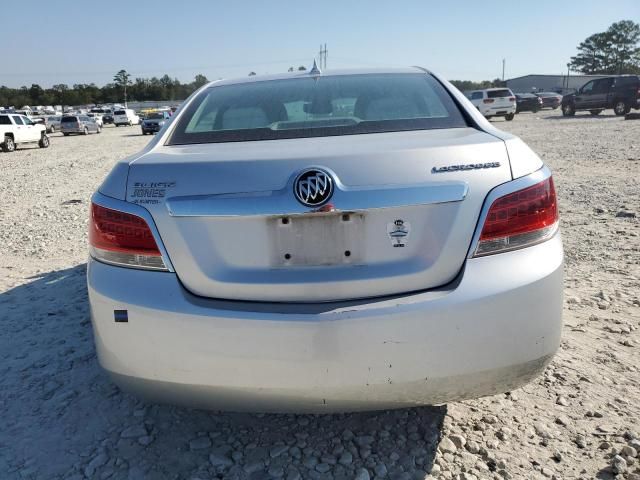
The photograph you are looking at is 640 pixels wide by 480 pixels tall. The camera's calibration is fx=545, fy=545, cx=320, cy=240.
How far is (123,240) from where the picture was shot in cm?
197

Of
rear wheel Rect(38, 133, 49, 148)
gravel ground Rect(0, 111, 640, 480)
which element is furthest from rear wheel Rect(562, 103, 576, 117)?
gravel ground Rect(0, 111, 640, 480)

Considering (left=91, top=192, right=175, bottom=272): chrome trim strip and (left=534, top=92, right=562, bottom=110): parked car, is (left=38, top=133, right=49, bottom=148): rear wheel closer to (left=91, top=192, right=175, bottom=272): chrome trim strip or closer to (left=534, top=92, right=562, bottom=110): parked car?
(left=91, top=192, right=175, bottom=272): chrome trim strip

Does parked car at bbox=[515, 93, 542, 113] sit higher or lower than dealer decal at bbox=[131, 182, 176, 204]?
higher

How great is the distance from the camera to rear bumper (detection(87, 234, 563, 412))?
180cm

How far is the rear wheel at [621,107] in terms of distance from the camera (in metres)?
29.0

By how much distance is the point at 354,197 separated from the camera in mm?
1806

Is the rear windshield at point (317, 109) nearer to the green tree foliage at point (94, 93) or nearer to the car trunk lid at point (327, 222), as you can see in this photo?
the car trunk lid at point (327, 222)

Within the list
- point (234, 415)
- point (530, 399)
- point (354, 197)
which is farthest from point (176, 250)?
point (530, 399)

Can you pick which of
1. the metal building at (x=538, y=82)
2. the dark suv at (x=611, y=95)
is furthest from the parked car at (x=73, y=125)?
the metal building at (x=538, y=82)

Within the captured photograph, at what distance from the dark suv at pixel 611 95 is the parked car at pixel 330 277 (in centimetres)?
3165

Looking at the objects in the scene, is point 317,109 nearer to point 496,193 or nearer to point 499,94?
point 496,193

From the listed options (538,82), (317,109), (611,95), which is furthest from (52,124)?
(538,82)

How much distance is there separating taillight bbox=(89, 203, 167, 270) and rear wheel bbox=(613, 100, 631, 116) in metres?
32.6

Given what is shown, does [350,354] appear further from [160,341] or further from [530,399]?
[530,399]
